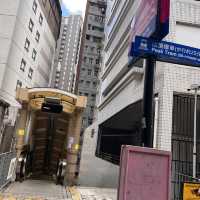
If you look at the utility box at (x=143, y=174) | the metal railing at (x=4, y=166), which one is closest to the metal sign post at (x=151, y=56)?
the utility box at (x=143, y=174)

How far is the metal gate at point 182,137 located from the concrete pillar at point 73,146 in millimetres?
4471

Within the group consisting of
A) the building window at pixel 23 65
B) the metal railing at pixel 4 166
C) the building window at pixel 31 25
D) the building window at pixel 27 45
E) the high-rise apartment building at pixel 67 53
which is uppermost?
→ the high-rise apartment building at pixel 67 53

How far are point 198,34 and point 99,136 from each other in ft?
51.1

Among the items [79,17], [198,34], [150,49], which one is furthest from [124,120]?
[79,17]

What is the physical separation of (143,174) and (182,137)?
7243 millimetres

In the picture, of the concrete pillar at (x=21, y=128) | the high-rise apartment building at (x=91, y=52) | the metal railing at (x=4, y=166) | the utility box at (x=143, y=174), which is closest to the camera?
the utility box at (x=143, y=174)

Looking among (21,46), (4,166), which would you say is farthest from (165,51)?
(21,46)

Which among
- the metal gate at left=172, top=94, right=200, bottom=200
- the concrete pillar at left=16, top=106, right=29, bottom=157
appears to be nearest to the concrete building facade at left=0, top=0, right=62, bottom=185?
the concrete pillar at left=16, top=106, right=29, bottom=157

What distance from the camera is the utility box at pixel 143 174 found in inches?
159

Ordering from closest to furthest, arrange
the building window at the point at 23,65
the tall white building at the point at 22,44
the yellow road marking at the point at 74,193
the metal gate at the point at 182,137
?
the yellow road marking at the point at 74,193, the metal gate at the point at 182,137, the tall white building at the point at 22,44, the building window at the point at 23,65

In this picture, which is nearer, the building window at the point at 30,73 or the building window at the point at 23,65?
the building window at the point at 23,65

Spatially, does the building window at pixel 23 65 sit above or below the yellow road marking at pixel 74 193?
above

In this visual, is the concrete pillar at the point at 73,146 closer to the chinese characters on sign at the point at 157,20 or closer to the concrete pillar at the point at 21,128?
the concrete pillar at the point at 21,128

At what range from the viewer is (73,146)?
41.9 feet
